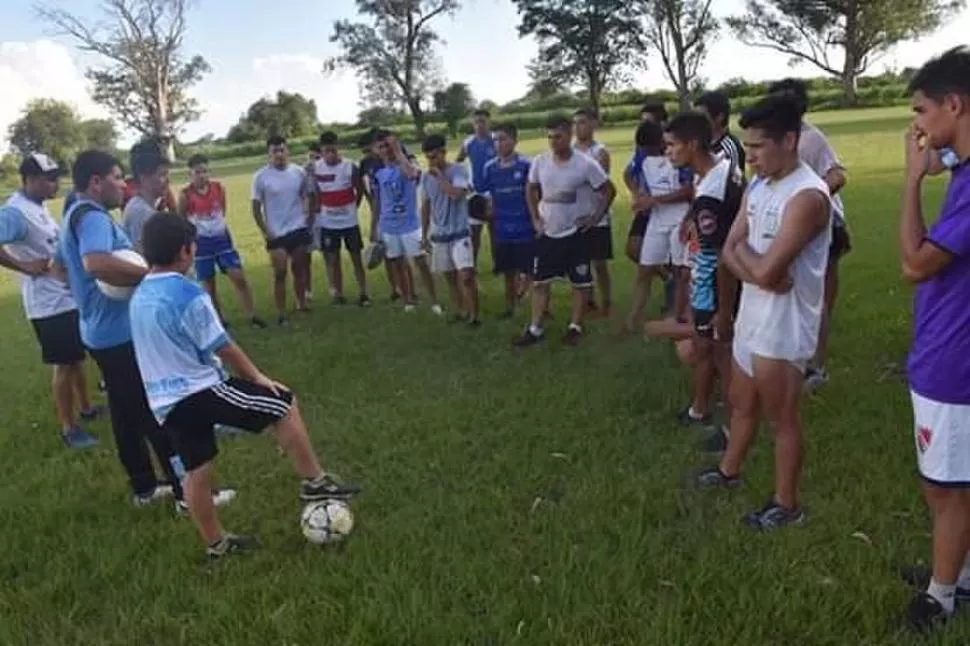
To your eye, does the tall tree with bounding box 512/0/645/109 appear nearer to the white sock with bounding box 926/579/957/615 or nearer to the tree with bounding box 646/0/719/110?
the tree with bounding box 646/0/719/110

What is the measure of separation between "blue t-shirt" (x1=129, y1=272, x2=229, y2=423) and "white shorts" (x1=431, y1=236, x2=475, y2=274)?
16.3 ft

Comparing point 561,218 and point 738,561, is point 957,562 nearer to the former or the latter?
point 738,561

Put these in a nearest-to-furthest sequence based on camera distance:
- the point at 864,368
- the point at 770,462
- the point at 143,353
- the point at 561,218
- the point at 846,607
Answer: the point at 846,607, the point at 143,353, the point at 770,462, the point at 864,368, the point at 561,218

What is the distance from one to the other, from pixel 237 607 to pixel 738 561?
2.18 m

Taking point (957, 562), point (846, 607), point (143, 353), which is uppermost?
point (143, 353)

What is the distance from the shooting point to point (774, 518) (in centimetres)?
423

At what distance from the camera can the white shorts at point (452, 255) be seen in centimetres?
905

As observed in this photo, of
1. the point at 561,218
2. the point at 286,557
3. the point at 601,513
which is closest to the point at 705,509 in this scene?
the point at 601,513

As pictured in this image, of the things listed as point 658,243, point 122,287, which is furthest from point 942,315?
point 658,243

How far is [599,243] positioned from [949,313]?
224 inches

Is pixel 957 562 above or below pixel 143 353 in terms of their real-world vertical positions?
below

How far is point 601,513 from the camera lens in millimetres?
4531

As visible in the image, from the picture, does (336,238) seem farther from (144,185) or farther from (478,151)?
(144,185)

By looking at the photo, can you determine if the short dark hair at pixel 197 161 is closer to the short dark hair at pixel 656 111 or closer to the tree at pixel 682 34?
the short dark hair at pixel 656 111
